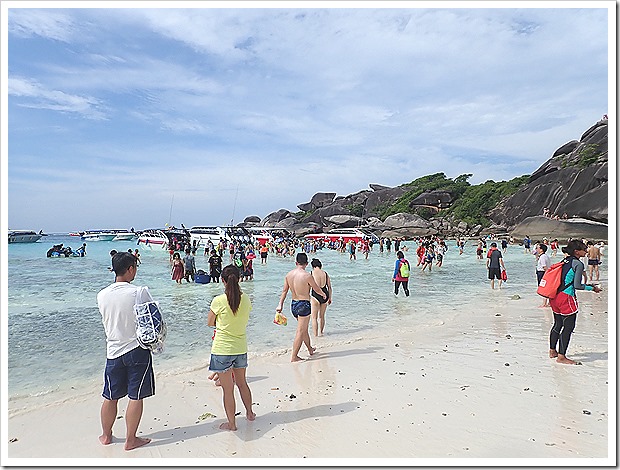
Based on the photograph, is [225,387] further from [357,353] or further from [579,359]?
[579,359]

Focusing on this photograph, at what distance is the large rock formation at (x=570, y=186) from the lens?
42625 mm

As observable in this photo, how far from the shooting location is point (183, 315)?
11.6 metres

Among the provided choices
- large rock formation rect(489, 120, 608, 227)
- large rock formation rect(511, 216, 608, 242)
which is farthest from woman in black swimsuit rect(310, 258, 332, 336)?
large rock formation rect(489, 120, 608, 227)

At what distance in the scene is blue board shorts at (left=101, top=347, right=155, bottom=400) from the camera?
394 centimetres

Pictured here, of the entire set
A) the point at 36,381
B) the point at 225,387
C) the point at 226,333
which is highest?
the point at 226,333

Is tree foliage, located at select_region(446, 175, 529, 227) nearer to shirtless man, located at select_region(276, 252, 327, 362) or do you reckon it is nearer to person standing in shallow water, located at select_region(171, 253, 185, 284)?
person standing in shallow water, located at select_region(171, 253, 185, 284)

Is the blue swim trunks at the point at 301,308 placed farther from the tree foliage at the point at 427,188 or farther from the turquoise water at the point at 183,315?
the tree foliage at the point at 427,188

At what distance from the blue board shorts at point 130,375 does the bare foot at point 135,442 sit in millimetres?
420

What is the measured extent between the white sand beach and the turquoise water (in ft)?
3.81

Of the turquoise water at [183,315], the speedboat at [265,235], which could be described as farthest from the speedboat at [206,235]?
the turquoise water at [183,315]

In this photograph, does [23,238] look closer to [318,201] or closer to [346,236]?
[346,236]

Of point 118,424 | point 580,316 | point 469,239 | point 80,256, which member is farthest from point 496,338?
point 469,239

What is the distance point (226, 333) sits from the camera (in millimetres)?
4422

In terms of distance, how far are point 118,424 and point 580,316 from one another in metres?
9.49
